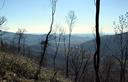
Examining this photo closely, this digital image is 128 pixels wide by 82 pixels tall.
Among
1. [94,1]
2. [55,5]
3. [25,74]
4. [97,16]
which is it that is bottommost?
[25,74]

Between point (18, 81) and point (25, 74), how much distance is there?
5.48 metres

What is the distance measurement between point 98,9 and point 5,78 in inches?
351

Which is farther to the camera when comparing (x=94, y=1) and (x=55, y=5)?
(x=55, y=5)

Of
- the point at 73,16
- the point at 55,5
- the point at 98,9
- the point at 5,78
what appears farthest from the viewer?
the point at 73,16

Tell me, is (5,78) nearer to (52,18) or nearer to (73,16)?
(52,18)

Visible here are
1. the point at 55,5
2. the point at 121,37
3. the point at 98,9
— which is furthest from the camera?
the point at 121,37

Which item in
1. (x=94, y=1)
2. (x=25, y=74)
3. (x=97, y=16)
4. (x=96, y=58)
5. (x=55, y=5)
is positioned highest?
(x=55, y=5)

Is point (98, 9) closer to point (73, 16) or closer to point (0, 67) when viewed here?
point (0, 67)

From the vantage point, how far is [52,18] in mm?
33812

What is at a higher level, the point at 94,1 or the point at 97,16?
the point at 94,1

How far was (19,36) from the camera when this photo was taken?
8462 centimetres

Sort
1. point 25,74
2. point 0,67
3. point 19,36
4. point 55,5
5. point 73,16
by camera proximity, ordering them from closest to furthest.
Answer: point 0,67 < point 25,74 < point 55,5 < point 73,16 < point 19,36

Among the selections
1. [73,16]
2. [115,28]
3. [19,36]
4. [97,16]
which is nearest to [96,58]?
[97,16]

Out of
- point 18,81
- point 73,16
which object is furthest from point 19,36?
point 18,81
